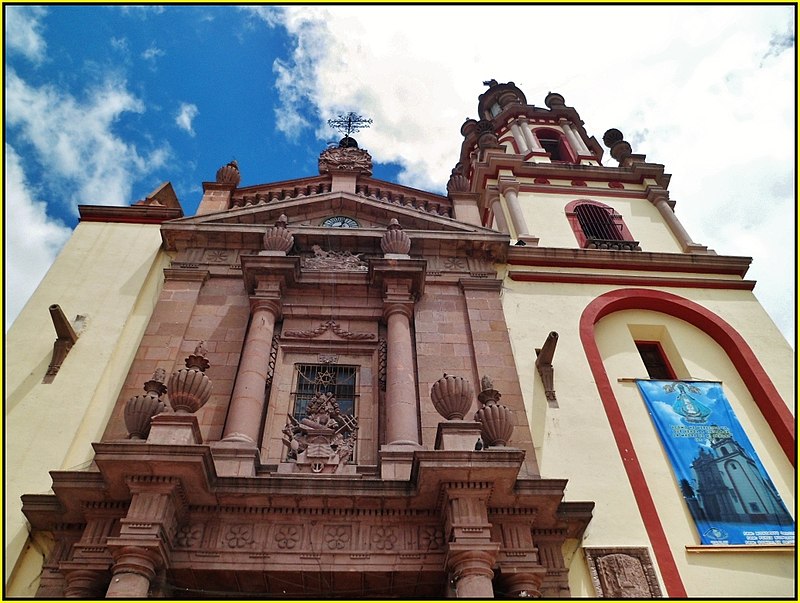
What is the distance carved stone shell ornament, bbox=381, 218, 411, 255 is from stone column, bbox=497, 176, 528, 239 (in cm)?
365

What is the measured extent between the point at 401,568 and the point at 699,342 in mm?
9342

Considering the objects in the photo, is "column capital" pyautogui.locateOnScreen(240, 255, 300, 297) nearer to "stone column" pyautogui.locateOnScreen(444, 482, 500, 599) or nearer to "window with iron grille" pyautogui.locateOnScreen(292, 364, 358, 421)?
"window with iron grille" pyautogui.locateOnScreen(292, 364, 358, 421)

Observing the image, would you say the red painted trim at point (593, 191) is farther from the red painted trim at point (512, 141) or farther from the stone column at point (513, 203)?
the red painted trim at point (512, 141)

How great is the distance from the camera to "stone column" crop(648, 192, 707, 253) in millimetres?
17345

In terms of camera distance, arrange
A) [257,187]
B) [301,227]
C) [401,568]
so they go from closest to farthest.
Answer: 1. [401,568]
2. [301,227]
3. [257,187]

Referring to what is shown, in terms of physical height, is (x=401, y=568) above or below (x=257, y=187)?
below

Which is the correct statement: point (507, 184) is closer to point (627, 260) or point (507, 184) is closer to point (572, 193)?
point (572, 193)

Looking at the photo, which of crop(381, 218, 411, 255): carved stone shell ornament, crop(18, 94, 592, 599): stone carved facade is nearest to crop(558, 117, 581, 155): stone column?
crop(18, 94, 592, 599): stone carved facade

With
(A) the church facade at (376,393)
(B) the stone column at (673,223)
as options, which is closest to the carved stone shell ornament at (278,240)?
(A) the church facade at (376,393)

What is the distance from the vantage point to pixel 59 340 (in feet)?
42.3

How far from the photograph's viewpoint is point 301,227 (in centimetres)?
1587

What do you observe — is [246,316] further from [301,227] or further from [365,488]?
[365,488]

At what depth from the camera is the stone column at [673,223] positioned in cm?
1735

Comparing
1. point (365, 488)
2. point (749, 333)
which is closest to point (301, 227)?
point (365, 488)
